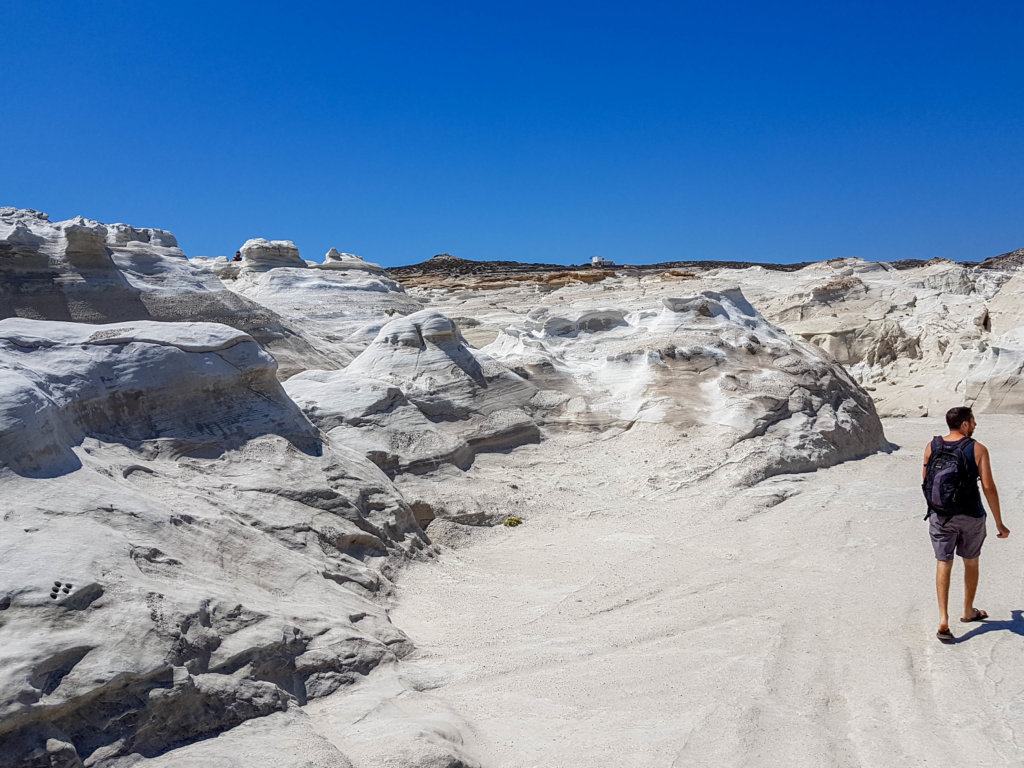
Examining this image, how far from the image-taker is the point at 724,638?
3744mm

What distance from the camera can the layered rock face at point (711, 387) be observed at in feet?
24.0

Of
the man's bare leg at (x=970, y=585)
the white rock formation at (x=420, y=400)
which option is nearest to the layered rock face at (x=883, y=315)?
the white rock formation at (x=420, y=400)

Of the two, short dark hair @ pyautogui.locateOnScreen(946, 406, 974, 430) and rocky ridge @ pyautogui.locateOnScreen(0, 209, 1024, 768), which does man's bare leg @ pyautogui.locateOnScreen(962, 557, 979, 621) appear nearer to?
short dark hair @ pyautogui.locateOnScreen(946, 406, 974, 430)

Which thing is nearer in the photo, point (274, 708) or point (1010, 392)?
point (274, 708)

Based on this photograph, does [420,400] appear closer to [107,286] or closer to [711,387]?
[711,387]

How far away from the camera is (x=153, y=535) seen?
3.55 meters

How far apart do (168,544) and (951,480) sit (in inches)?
142

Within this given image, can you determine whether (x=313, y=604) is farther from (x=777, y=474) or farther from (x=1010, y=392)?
(x=1010, y=392)

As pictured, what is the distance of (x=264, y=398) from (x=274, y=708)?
3.09 m

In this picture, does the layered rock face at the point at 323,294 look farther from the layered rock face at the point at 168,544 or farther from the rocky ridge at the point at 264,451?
the layered rock face at the point at 168,544

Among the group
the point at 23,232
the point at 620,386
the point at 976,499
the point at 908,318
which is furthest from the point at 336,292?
the point at 976,499

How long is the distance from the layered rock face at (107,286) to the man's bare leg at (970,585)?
9.05 metres

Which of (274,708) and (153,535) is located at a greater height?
(153,535)

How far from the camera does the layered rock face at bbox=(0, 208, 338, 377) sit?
31.1 feet
